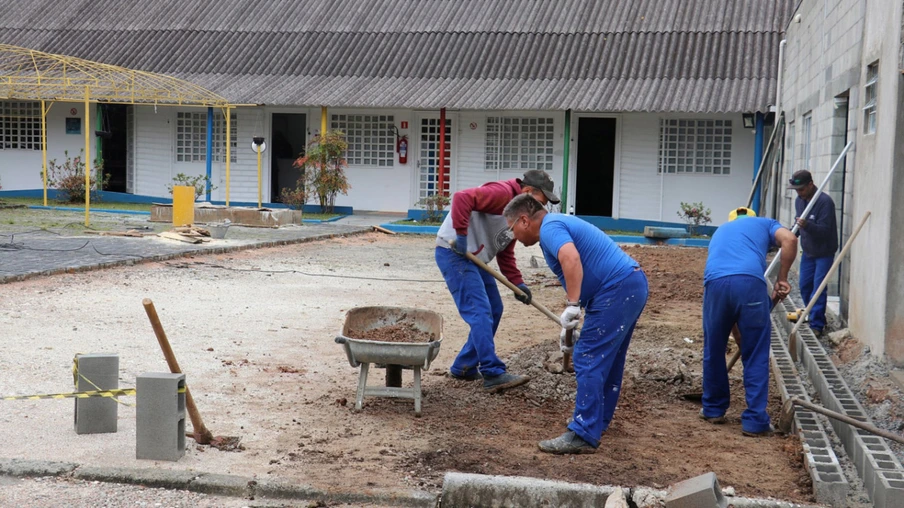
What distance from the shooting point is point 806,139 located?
14281mm

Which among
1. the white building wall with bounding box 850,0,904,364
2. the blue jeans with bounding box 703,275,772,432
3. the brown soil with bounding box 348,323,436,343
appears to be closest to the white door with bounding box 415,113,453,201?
the white building wall with bounding box 850,0,904,364

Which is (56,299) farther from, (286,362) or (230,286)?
(286,362)

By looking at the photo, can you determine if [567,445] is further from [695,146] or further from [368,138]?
[368,138]

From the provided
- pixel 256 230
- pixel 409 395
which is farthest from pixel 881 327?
pixel 256 230

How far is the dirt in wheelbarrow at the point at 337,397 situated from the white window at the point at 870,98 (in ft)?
8.08

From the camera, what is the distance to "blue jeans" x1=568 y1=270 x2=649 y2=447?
18.1 feet

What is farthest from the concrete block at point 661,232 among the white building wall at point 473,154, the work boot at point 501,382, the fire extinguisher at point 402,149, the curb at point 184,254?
the work boot at point 501,382

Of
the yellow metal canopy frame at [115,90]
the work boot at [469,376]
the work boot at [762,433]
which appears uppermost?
the yellow metal canopy frame at [115,90]

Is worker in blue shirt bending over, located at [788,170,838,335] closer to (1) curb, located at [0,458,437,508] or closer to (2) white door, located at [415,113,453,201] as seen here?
(1) curb, located at [0,458,437,508]

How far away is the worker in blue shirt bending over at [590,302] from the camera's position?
Answer: 5484mm

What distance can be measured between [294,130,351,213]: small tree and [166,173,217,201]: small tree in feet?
8.22

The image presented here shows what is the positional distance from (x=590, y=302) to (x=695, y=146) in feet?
56.2

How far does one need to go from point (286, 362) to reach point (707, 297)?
337 cm

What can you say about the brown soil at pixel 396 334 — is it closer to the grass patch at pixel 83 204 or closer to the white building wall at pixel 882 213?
the white building wall at pixel 882 213
